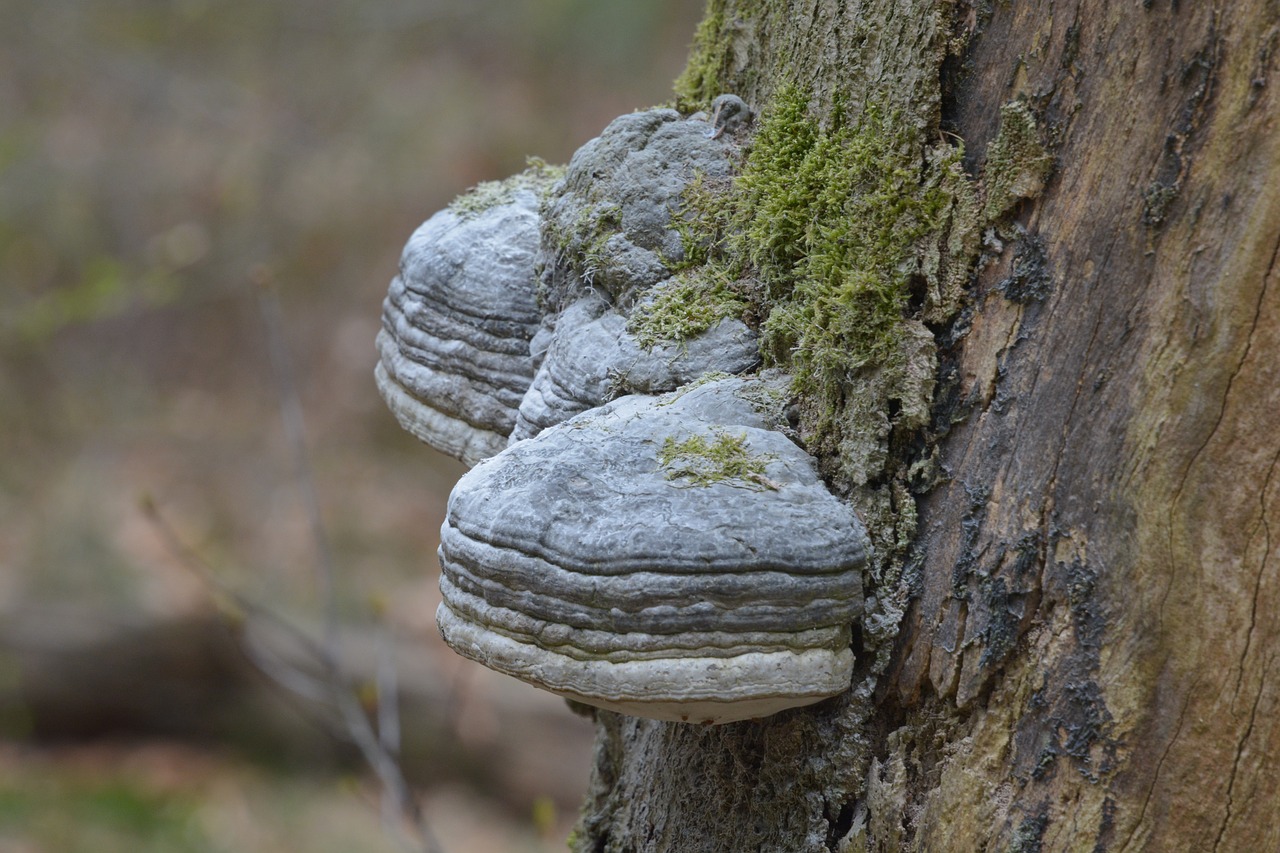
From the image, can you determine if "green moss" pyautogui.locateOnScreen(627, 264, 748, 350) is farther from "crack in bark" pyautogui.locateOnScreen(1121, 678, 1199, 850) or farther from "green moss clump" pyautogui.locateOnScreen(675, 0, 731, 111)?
"crack in bark" pyautogui.locateOnScreen(1121, 678, 1199, 850)

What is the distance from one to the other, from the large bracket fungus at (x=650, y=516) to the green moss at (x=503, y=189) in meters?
0.40

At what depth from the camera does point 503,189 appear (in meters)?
2.46

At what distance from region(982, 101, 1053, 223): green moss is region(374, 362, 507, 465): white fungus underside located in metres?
1.10

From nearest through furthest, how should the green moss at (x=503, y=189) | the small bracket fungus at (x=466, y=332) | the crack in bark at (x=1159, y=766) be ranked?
the crack in bark at (x=1159, y=766), the small bracket fungus at (x=466, y=332), the green moss at (x=503, y=189)

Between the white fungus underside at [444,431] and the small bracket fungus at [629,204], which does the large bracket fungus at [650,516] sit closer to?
the small bracket fungus at [629,204]

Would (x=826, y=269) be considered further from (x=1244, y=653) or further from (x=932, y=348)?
(x=1244, y=653)

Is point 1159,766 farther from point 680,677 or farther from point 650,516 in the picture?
point 650,516

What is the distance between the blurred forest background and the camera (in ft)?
21.3

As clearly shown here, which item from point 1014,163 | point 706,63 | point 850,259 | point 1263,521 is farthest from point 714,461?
point 706,63

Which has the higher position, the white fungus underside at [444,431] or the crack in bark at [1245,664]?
the crack in bark at [1245,664]

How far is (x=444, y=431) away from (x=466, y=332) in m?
0.22

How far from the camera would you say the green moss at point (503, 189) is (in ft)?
7.80

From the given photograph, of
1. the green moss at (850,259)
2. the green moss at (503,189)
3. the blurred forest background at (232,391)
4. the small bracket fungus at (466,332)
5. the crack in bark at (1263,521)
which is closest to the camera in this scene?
the crack in bark at (1263,521)

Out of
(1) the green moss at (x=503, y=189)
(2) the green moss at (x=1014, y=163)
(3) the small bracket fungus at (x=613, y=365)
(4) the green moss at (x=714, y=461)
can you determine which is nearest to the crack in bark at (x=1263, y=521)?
(2) the green moss at (x=1014, y=163)
